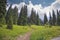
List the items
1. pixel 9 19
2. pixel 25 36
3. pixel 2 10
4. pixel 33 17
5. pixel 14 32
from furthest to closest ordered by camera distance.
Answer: pixel 2 10
pixel 33 17
pixel 9 19
pixel 25 36
pixel 14 32

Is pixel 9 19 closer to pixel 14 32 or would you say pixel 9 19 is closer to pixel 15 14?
pixel 15 14

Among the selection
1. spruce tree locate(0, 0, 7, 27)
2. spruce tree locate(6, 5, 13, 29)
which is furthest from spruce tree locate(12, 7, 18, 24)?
spruce tree locate(0, 0, 7, 27)

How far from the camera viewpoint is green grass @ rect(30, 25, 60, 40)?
10.2m

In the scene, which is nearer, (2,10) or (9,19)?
(9,19)

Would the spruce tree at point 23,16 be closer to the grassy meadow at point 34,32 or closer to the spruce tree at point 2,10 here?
the grassy meadow at point 34,32

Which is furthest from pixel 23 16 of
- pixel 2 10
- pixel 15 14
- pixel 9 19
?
pixel 2 10

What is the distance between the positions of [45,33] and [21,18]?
2582mm

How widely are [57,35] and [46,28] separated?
2.89ft

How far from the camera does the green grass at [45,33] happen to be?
33.3 ft

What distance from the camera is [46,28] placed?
10633 millimetres

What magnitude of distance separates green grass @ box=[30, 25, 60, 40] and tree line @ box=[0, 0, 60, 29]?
0.65m

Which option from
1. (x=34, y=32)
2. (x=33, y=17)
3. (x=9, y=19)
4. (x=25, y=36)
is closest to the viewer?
(x=34, y=32)

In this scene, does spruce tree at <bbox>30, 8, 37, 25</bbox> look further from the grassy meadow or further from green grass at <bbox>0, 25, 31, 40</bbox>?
green grass at <bbox>0, 25, 31, 40</bbox>

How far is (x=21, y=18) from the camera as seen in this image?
1205 cm
